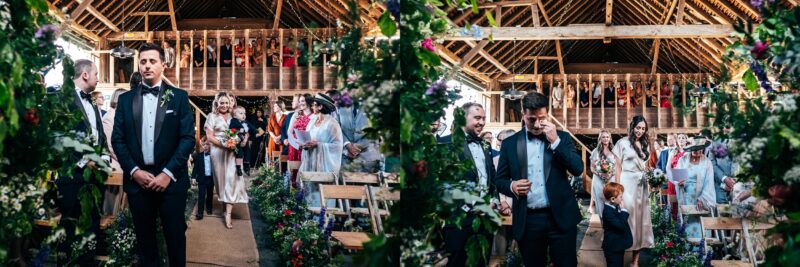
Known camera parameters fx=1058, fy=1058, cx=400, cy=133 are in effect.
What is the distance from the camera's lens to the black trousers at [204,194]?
984 cm

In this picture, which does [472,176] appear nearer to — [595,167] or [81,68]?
[81,68]

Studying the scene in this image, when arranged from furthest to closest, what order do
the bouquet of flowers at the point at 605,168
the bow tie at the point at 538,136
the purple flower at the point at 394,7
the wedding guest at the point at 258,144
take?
the wedding guest at the point at 258,144
the bouquet of flowers at the point at 605,168
the bow tie at the point at 538,136
the purple flower at the point at 394,7

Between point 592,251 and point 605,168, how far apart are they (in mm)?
1015

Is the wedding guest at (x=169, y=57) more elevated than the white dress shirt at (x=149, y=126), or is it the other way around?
the wedding guest at (x=169, y=57)

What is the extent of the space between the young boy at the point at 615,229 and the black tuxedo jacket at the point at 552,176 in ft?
7.90

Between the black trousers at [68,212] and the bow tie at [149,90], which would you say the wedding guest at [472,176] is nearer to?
the bow tie at [149,90]

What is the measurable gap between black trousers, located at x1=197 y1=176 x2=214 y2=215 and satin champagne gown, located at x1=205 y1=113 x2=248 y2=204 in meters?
0.12

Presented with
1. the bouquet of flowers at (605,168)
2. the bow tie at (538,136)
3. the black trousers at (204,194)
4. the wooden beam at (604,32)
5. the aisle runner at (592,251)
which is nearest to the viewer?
the bow tie at (538,136)

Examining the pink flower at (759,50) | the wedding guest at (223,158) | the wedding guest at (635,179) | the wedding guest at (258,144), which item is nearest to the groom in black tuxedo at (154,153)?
the pink flower at (759,50)

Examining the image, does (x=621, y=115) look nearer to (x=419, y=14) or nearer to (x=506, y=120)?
(x=506, y=120)

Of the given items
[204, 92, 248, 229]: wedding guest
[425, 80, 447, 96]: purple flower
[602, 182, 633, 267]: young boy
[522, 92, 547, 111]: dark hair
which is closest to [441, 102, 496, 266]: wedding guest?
[522, 92, 547, 111]: dark hair

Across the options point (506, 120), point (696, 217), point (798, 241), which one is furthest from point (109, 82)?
point (798, 241)

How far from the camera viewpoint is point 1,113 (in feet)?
12.1

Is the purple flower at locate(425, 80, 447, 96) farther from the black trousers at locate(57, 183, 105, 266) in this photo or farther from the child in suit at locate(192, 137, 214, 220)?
the child in suit at locate(192, 137, 214, 220)
